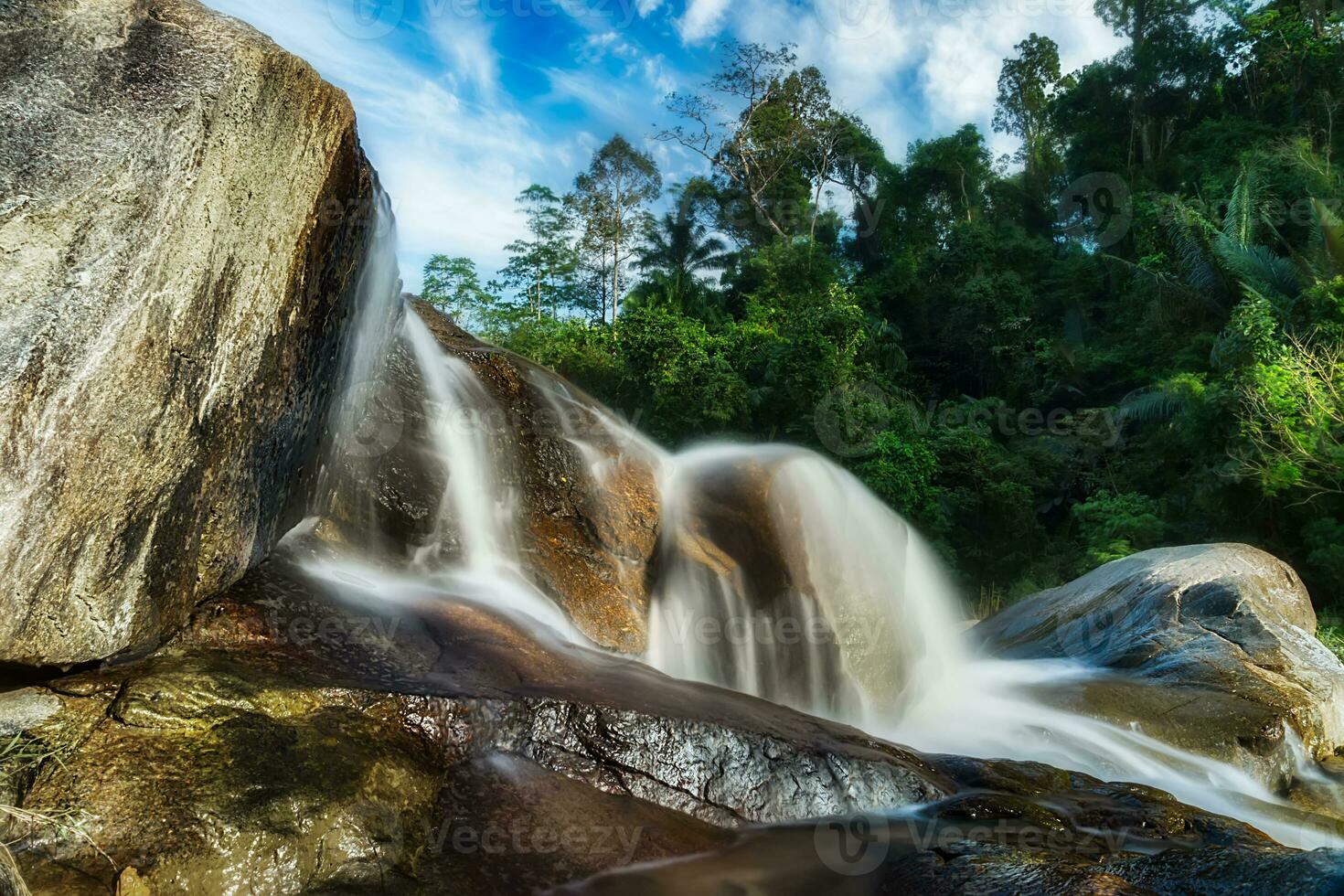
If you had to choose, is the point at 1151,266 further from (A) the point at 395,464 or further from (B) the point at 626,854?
(B) the point at 626,854

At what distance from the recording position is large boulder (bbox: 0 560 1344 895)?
3021 millimetres

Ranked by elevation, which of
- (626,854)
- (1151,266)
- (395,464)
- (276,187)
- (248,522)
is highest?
(1151,266)

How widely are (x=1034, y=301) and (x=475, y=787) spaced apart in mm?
27454

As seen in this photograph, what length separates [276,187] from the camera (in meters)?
4.12

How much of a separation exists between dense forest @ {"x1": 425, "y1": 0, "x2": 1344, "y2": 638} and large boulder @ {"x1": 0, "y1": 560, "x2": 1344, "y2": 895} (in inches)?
394

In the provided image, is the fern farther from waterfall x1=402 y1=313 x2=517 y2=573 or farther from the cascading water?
waterfall x1=402 y1=313 x2=517 y2=573

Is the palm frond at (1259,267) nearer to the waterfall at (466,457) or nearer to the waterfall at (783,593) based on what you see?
the waterfall at (783,593)

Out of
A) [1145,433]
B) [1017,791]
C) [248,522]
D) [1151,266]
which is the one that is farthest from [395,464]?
[1151,266]

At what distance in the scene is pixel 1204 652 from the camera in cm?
816

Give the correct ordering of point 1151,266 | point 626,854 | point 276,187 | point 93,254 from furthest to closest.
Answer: point 1151,266 < point 276,187 < point 626,854 < point 93,254

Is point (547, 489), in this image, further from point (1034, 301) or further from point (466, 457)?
point (1034, 301)

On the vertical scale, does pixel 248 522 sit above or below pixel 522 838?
above

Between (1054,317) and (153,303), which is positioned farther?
(1054,317)

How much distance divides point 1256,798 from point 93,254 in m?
7.28
